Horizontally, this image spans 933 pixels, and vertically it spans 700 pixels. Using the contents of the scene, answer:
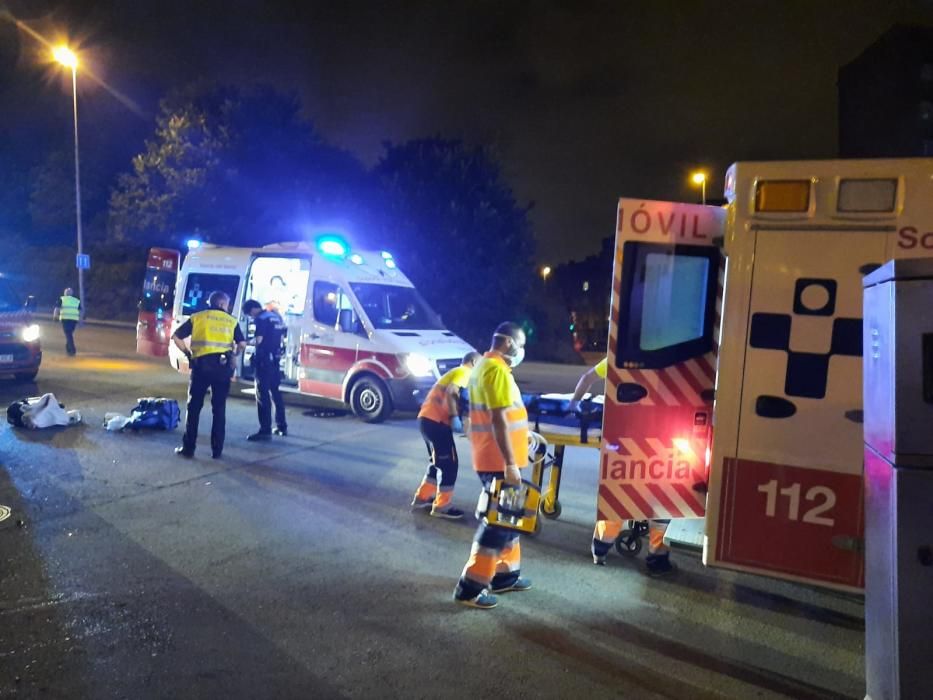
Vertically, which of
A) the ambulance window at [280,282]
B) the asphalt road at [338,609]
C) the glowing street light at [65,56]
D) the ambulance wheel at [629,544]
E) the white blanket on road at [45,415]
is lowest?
the asphalt road at [338,609]

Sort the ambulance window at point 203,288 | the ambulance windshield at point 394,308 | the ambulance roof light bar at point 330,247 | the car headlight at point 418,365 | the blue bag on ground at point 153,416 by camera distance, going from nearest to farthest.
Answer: the blue bag on ground at point 153,416 < the car headlight at point 418,365 < the ambulance windshield at point 394,308 < the ambulance roof light bar at point 330,247 < the ambulance window at point 203,288

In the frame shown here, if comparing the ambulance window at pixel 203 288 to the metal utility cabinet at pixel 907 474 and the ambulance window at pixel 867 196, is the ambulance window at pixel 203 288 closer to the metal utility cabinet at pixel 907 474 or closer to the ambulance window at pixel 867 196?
the ambulance window at pixel 867 196

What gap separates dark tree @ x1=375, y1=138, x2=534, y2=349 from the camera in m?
Result: 22.2

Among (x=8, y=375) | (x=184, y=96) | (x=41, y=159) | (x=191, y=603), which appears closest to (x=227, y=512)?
(x=191, y=603)

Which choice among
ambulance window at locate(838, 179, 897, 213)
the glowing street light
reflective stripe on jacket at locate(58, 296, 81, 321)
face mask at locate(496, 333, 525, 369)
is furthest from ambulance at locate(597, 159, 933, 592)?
the glowing street light

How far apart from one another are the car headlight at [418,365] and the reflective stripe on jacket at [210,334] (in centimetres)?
266

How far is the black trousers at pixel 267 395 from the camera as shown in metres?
8.78

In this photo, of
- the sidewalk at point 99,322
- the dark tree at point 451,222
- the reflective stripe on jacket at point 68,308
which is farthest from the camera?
the sidewalk at point 99,322

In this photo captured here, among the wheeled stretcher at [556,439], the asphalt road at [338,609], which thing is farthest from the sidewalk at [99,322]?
the wheeled stretcher at [556,439]

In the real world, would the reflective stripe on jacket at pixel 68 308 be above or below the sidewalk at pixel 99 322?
below

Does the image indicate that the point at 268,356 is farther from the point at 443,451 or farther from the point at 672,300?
the point at 672,300

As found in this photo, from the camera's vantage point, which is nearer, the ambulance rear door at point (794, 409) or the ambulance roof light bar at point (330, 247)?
the ambulance rear door at point (794, 409)

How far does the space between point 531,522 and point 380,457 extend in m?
Result: 4.05

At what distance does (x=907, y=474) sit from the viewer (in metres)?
2.22
